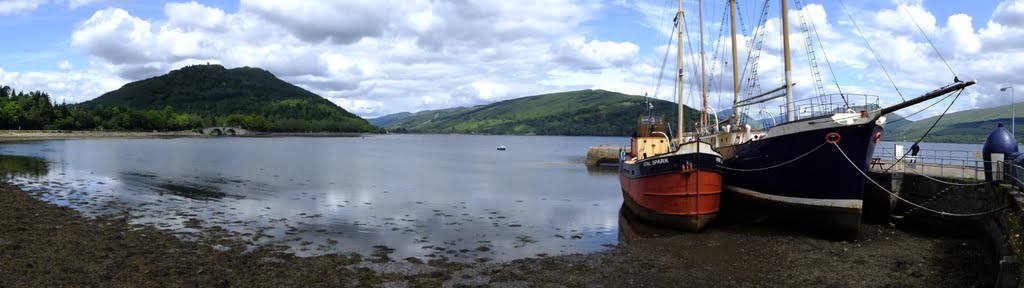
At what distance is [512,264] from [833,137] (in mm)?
12493

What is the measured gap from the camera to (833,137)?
2161 centimetres

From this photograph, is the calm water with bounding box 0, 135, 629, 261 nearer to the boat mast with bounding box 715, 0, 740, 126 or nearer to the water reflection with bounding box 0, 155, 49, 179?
the water reflection with bounding box 0, 155, 49, 179

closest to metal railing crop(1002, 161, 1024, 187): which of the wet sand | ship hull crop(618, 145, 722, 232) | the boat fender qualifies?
the wet sand

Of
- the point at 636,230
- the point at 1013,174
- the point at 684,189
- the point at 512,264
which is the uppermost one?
the point at 1013,174

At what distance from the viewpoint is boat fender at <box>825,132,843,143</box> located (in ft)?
70.6

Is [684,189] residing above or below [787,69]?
below

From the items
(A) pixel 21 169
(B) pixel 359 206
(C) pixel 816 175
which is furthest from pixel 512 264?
(A) pixel 21 169

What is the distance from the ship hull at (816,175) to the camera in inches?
848

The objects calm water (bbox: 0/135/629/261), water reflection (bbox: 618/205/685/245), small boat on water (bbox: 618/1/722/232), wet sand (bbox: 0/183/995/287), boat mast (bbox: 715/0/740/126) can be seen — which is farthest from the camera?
boat mast (bbox: 715/0/740/126)

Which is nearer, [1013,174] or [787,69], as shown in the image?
[1013,174]

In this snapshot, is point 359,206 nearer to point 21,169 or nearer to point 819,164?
point 819,164

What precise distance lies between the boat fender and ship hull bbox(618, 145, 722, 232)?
14.8 feet

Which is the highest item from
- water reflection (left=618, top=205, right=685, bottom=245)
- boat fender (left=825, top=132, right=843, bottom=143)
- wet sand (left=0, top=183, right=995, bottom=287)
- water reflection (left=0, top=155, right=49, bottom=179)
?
boat fender (left=825, top=132, right=843, bottom=143)

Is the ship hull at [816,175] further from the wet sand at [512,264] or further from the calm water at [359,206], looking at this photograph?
→ the calm water at [359,206]
